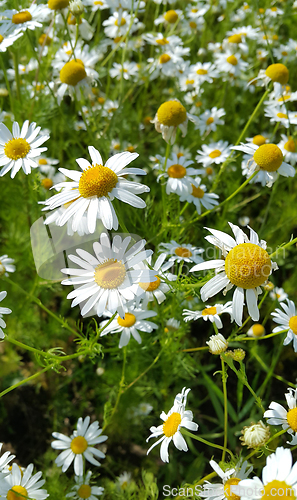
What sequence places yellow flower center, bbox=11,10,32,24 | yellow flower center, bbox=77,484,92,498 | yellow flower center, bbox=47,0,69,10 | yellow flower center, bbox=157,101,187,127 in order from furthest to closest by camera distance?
yellow flower center, bbox=11,10,32,24
yellow flower center, bbox=47,0,69,10
yellow flower center, bbox=157,101,187,127
yellow flower center, bbox=77,484,92,498

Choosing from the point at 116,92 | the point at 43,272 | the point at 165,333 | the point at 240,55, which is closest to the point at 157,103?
the point at 116,92

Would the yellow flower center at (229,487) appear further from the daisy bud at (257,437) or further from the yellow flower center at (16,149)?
the yellow flower center at (16,149)

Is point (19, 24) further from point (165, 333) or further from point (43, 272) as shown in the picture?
point (165, 333)

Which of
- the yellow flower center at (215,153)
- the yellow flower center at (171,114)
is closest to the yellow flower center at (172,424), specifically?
the yellow flower center at (171,114)

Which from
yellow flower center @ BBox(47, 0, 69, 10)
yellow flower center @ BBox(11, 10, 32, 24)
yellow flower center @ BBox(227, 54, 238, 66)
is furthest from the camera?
yellow flower center @ BBox(227, 54, 238, 66)

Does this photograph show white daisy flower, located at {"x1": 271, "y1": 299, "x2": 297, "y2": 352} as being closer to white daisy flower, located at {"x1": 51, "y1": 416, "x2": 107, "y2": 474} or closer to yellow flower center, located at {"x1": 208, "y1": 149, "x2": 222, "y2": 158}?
white daisy flower, located at {"x1": 51, "y1": 416, "x2": 107, "y2": 474}

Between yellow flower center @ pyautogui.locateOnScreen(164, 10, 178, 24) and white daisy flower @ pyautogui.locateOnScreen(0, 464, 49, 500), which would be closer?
white daisy flower @ pyautogui.locateOnScreen(0, 464, 49, 500)

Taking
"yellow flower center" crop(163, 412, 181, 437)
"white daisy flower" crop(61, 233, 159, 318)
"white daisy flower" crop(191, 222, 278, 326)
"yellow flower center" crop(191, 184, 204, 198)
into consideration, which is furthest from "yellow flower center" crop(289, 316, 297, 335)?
"yellow flower center" crop(191, 184, 204, 198)
